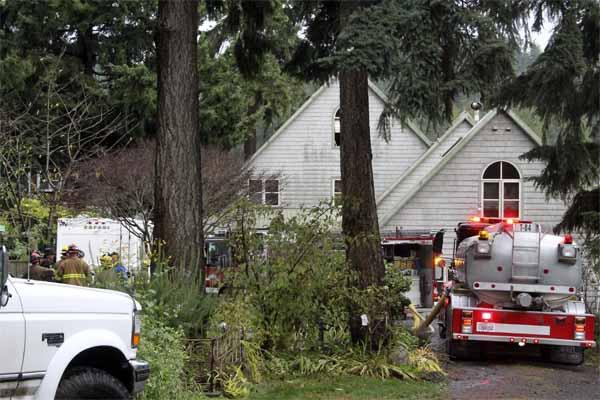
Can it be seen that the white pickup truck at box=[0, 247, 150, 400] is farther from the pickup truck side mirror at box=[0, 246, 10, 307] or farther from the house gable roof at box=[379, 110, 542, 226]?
the house gable roof at box=[379, 110, 542, 226]

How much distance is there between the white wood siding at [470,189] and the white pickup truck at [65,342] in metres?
27.8

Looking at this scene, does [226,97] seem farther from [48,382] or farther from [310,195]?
[48,382]

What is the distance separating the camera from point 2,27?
1204 inches

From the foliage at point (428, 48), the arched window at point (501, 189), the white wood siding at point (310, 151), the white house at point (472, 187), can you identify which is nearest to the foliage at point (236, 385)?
the foliage at point (428, 48)

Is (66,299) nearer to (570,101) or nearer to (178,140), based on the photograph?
(178,140)

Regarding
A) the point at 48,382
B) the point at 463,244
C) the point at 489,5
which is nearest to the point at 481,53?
the point at 489,5

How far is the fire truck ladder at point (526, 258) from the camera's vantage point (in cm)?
1451

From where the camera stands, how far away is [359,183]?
13.4 m

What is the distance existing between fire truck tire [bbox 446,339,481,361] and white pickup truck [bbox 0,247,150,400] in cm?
854

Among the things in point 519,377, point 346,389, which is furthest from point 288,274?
point 519,377

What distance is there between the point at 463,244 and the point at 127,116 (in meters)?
15.1

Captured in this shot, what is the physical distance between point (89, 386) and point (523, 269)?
887 cm

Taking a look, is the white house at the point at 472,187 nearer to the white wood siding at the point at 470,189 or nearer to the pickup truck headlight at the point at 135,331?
the white wood siding at the point at 470,189

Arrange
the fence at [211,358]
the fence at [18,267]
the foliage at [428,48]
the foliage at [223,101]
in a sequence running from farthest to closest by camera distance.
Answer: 1. the foliage at [223,101]
2. the fence at [18,267]
3. the foliage at [428,48]
4. the fence at [211,358]
